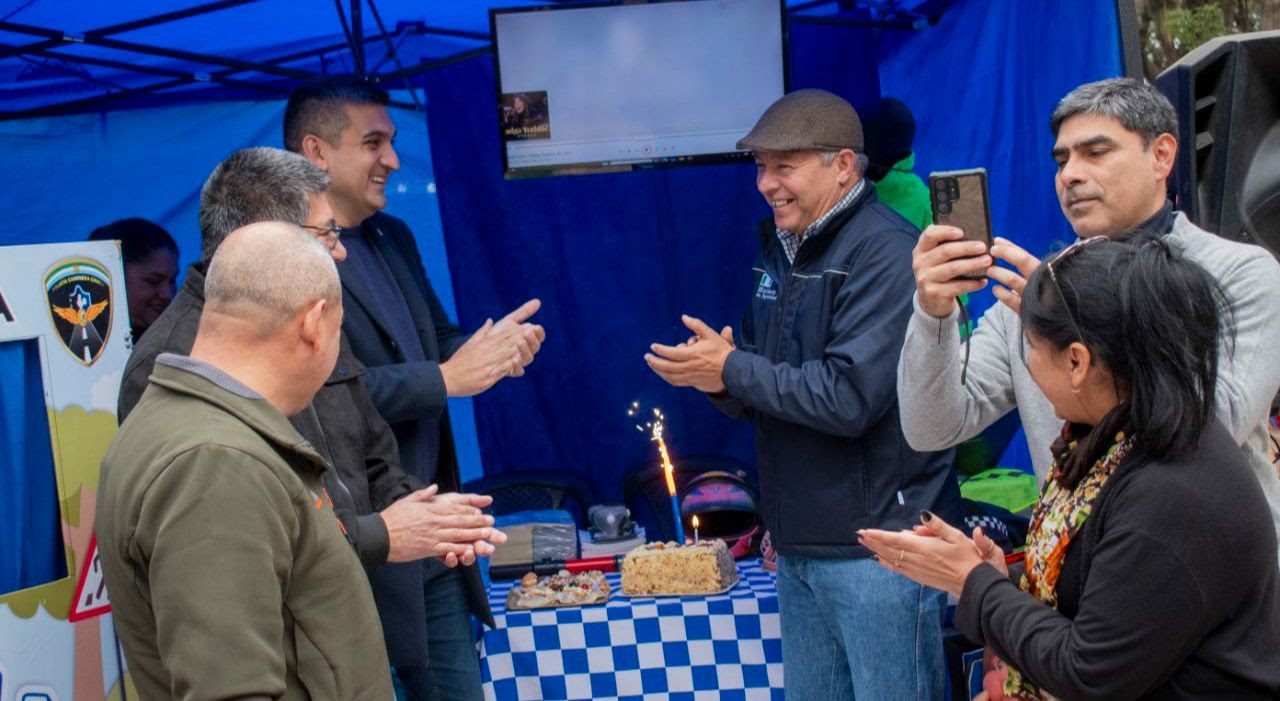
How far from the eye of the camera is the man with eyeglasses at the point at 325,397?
2342 mm

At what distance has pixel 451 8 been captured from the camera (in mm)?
4621

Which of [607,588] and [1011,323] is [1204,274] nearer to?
[1011,323]

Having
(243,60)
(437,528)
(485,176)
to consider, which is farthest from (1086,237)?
(243,60)

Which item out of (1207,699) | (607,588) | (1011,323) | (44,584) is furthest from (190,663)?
(607,588)

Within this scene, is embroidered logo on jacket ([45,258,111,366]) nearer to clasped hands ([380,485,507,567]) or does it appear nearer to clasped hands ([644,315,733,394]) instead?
clasped hands ([380,485,507,567])

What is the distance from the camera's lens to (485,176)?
482 cm

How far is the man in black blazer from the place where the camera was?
2.98 m

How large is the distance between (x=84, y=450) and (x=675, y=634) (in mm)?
1780

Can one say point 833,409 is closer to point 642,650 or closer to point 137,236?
point 642,650

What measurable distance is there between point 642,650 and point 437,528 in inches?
56.1

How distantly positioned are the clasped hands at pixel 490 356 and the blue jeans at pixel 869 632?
2.90 ft

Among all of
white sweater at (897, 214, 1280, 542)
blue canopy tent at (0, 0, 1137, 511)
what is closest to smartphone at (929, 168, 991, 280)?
white sweater at (897, 214, 1280, 542)

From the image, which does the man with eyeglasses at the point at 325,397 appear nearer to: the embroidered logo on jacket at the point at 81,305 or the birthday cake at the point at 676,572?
the embroidered logo on jacket at the point at 81,305

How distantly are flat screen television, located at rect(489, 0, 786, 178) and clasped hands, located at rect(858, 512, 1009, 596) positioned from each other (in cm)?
246
